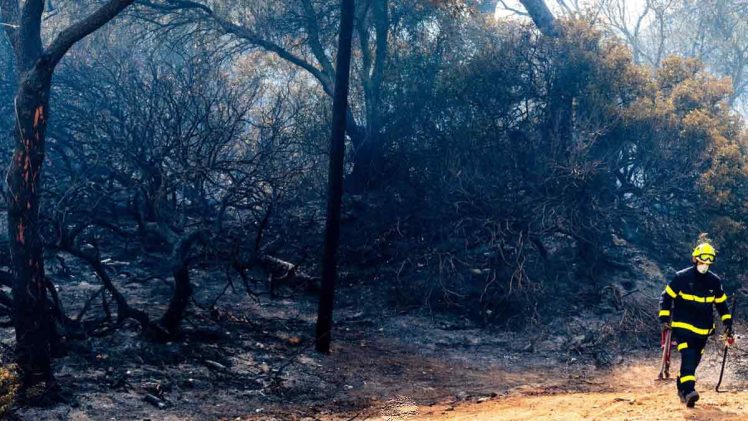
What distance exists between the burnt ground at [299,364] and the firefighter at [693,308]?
2273 millimetres

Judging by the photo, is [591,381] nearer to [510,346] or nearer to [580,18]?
[510,346]

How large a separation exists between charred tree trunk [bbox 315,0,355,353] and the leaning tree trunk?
420cm

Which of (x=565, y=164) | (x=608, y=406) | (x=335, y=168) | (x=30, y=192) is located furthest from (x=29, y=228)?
(x=565, y=164)

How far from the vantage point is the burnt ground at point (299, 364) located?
8.82m

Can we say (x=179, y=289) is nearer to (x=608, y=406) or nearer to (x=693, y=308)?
(x=608, y=406)

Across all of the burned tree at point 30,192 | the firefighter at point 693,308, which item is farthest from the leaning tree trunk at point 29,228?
the firefighter at point 693,308

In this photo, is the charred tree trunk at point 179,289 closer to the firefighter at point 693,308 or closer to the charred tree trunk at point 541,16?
the firefighter at point 693,308

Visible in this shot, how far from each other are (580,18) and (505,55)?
7.31ft

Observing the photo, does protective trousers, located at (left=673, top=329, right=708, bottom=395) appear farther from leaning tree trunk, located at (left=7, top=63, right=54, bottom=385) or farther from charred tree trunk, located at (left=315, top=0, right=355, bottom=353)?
leaning tree trunk, located at (left=7, top=63, right=54, bottom=385)

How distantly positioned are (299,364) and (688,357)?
537 cm

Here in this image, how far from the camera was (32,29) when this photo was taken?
27.5 ft

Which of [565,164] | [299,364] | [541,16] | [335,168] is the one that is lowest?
[299,364]

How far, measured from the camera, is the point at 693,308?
26.7ft

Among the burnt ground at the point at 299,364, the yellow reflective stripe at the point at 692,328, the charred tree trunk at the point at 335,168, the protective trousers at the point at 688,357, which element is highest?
the charred tree trunk at the point at 335,168
